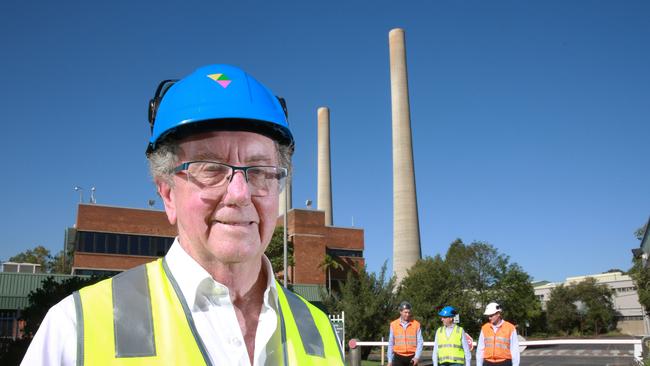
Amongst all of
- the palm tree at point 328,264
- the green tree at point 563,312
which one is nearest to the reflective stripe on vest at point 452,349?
the palm tree at point 328,264

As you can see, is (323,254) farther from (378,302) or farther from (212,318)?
(212,318)

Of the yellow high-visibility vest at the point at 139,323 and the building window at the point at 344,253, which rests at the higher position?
the building window at the point at 344,253

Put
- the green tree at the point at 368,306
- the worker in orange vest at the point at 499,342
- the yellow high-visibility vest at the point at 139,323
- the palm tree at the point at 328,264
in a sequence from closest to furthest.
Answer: the yellow high-visibility vest at the point at 139,323
the worker in orange vest at the point at 499,342
the green tree at the point at 368,306
the palm tree at the point at 328,264

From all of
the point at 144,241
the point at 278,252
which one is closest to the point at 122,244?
the point at 144,241

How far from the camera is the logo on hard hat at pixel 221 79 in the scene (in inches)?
72.3

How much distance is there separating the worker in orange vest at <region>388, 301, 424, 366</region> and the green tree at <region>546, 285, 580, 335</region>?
7606cm

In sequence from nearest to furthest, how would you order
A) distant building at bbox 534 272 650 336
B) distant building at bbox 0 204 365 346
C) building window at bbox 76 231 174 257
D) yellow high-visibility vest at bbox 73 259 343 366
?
yellow high-visibility vest at bbox 73 259 343 366
distant building at bbox 0 204 365 346
building window at bbox 76 231 174 257
distant building at bbox 534 272 650 336

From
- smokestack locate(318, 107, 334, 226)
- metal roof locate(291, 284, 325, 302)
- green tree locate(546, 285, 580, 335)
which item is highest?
smokestack locate(318, 107, 334, 226)

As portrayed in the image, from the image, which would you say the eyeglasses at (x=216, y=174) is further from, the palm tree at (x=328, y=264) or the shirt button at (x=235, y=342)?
the palm tree at (x=328, y=264)

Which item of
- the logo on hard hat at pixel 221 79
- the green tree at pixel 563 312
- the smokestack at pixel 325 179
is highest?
the smokestack at pixel 325 179

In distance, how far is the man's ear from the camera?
1.93 meters

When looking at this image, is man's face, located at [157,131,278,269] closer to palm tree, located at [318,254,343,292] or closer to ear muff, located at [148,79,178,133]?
ear muff, located at [148,79,178,133]

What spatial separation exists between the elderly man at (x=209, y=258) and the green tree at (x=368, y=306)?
2496 centimetres

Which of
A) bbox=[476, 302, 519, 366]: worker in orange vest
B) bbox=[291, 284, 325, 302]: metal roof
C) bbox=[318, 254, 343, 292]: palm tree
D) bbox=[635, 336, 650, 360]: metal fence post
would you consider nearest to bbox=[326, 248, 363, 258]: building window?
bbox=[318, 254, 343, 292]: palm tree
